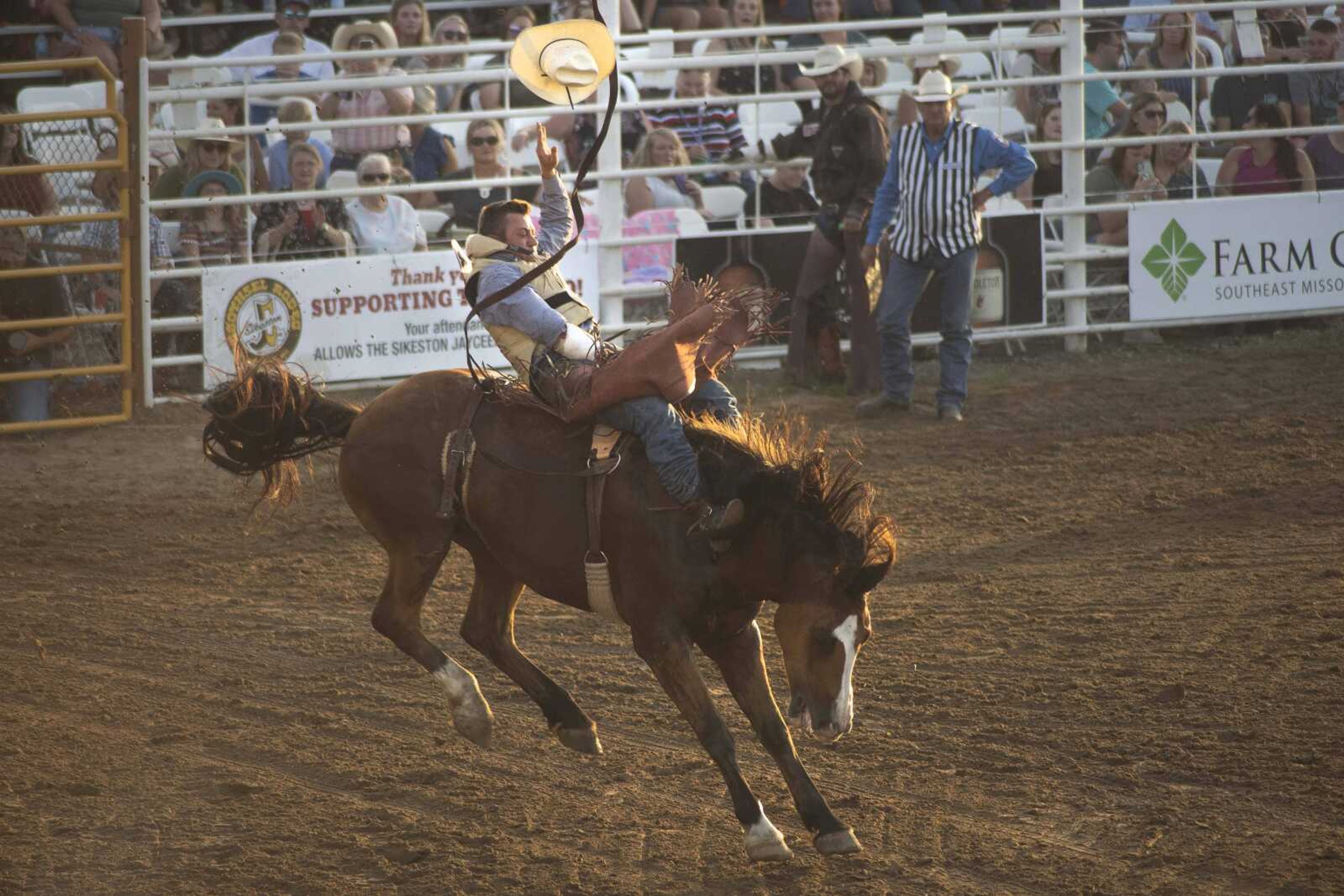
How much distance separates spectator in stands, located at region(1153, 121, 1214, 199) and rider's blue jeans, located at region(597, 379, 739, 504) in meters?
8.53

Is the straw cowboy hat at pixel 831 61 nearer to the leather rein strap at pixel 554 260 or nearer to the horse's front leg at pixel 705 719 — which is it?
the leather rein strap at pixel 554 260

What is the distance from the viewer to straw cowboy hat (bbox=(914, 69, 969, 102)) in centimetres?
997

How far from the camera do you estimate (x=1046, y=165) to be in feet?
42.1

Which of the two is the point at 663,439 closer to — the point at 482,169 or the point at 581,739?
the point at 581,739

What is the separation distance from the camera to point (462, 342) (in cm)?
1135

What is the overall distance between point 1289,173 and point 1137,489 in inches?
201

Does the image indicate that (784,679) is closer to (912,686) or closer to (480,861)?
(912,686)

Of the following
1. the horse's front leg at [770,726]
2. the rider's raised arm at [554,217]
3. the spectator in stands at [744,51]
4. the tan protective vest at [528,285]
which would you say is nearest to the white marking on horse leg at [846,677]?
the horse's front leg at [770,726]

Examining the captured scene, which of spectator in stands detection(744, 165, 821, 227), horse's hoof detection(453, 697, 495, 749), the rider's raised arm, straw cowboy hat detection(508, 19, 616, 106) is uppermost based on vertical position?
spectator in stands detection(744, 165, 821, 227)

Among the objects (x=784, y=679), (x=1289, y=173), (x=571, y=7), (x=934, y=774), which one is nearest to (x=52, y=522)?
(x=784, y=679)

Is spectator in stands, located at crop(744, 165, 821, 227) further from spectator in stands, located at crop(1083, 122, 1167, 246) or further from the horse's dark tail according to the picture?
the horse's dark tail

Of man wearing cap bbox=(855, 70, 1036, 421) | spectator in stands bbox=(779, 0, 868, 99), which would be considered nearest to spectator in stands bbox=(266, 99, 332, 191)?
spectator in stands bbox=(779, 0, 868, 99)

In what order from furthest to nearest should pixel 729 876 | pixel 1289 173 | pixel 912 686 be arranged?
1. pixel 1289 173
2. pixel 912 686
3. pixel 729 876

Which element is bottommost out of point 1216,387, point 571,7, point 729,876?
point 729,876
